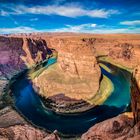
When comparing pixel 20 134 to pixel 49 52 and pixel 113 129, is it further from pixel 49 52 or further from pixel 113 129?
pixel 49 52

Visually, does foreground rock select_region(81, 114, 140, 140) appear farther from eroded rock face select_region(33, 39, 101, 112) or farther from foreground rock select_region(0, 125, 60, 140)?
eroded rock face select_region(33, 39, 101, 112)

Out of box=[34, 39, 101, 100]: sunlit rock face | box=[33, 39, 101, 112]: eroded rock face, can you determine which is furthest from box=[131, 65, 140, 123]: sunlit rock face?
box=[34, 39, 101, 100]: sunlit rock face

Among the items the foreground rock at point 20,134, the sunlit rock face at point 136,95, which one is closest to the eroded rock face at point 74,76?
the foreground rock at point 20,134

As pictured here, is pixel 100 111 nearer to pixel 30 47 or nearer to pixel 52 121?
pixel 52 121

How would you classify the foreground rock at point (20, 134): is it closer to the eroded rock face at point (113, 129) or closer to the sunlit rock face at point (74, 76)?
the eroded rock face at point (113, 129)

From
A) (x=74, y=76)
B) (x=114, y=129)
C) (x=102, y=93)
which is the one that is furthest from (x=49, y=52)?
(x=114, y=129)

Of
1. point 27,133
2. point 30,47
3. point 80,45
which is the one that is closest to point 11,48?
point 30,47

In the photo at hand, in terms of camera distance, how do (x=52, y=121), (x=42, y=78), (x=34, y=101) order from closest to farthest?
(x=52, y=121), (x=34, y=101), (x=42, y=78)
